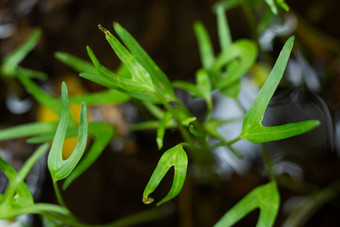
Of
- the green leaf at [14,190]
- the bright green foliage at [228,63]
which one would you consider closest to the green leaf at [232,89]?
the bright green foliage at [228,63]

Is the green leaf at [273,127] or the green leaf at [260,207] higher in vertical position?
the green leaf at [273,127]

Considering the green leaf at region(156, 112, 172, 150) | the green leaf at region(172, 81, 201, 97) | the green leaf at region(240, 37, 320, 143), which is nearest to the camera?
the green leaf at region(240, 37, 320, 143)

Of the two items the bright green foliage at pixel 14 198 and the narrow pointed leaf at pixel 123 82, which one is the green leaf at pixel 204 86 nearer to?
the narrow pointed leaf at pixel 123 82

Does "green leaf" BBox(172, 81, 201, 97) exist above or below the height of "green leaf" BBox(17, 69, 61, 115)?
below

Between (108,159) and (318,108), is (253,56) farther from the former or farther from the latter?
(108,159)

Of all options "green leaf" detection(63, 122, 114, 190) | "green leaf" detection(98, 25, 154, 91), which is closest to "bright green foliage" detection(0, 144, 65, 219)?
"green leaf" detection(63, 122, 114, 190)

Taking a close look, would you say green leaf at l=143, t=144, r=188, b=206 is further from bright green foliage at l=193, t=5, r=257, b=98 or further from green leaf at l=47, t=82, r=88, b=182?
bright green foliage at l=193, t=5, r=257, b=98

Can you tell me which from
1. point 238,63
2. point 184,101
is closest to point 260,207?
point 238,63
